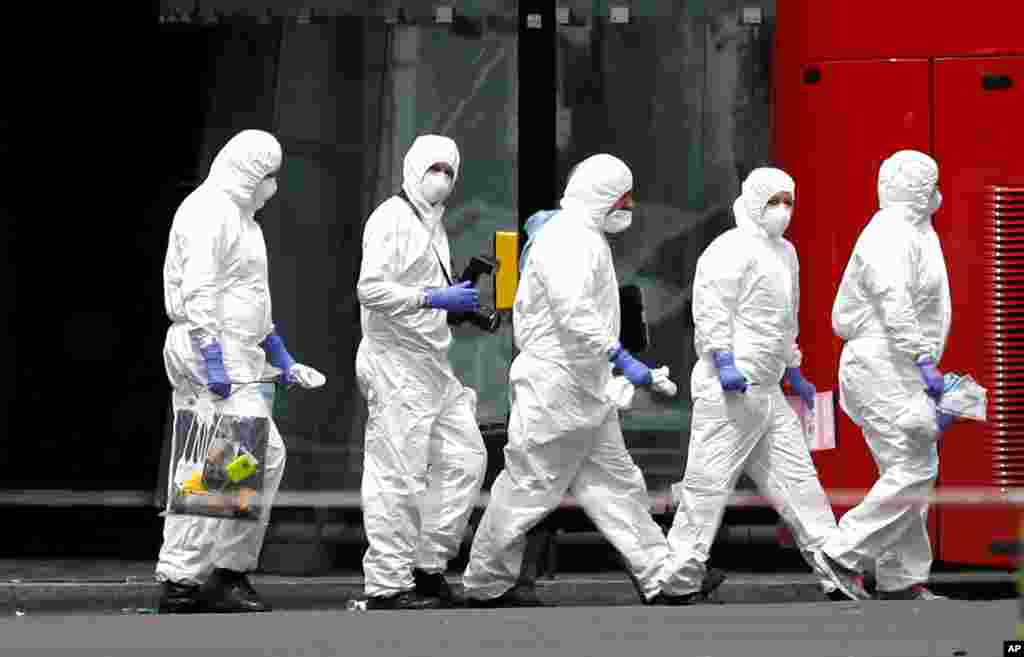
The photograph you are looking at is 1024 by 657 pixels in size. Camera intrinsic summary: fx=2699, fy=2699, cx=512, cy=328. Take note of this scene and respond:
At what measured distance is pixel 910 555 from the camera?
11102 mm

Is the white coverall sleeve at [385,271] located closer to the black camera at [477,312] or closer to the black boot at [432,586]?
the black camera at [477,312]

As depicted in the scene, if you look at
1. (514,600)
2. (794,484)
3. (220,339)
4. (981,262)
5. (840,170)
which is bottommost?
(514,600)

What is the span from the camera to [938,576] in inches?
472

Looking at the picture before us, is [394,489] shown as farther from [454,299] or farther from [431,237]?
[431,237]

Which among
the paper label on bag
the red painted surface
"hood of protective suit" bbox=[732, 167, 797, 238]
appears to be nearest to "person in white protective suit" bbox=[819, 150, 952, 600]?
the paper label on bag

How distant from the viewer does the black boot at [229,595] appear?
10.4 m

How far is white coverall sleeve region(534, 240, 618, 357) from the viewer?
34.1 ft

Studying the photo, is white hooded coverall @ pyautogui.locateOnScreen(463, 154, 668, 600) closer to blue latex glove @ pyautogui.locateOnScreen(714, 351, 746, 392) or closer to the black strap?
the black strap

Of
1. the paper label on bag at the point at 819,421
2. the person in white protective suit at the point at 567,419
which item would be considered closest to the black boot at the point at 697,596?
the person in white protective suit at the point at 567,419

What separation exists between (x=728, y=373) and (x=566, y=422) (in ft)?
2.43

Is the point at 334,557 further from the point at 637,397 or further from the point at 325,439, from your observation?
the point at 637,397

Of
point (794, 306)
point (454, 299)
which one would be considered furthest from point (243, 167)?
point (794, 306)

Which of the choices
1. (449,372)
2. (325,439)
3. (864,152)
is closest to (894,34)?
(864,152)

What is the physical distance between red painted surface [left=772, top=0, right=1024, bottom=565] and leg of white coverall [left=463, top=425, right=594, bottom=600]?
179 cm
